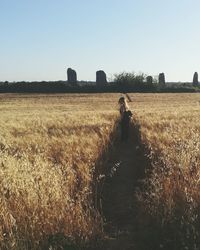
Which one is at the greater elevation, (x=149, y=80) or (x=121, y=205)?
(x=149, y=80)

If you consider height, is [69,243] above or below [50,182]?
below

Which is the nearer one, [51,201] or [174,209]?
[174,209]

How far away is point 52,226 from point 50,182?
105 cm

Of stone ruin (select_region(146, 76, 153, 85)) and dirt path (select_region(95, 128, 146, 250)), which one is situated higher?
stone ruin (select_region(146, 76, 153, 85))

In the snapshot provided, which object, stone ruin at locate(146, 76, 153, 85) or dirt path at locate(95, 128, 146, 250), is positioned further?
stone ruin at locate(146, 76, 153, 85)

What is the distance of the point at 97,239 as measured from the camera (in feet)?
19.4

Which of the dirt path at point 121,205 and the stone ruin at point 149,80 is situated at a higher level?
the stone ruin at point 149,80

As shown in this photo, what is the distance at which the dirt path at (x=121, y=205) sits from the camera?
6141 millimetres

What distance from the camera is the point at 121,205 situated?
7.86 meters

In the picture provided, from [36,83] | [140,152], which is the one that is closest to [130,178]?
[140,152]

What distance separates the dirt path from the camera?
6.14 m

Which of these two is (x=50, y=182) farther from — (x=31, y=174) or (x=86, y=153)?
(x=86, y=153)

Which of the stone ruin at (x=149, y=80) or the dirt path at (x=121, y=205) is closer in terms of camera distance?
the dirt path at (x=121, y=205)

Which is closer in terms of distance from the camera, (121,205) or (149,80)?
(121,205)
